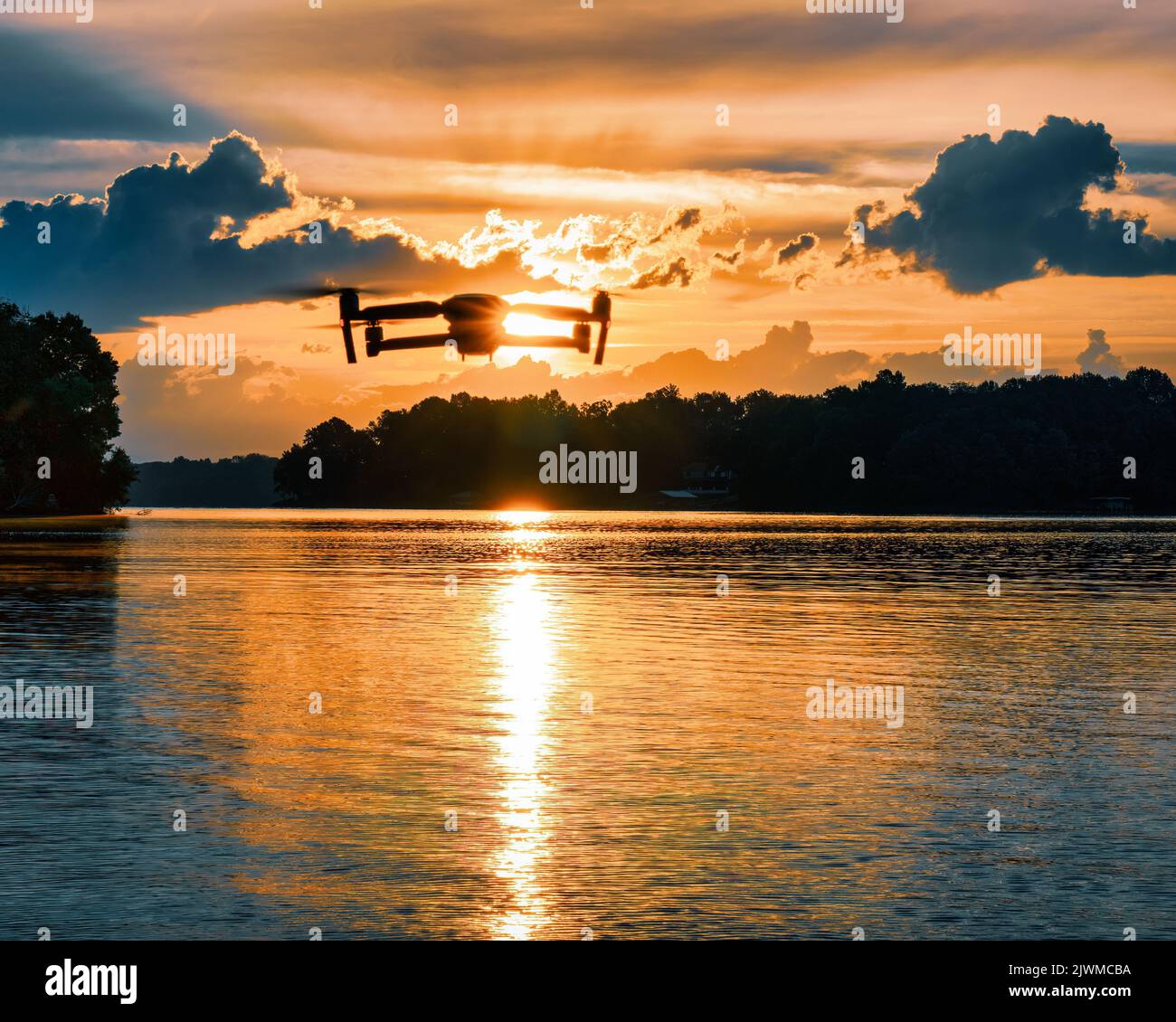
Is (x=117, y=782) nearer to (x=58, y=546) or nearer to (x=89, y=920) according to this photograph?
(x=89, y=920)

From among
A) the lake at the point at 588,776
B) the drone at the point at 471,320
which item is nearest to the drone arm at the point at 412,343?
the drone at the point at 471,320

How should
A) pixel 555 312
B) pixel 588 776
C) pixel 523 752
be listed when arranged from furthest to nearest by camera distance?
pixel 555 312
pixel 523 752
pixel 588 776

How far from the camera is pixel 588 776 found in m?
29.3

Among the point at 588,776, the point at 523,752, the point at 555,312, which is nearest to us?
the point at 588,776

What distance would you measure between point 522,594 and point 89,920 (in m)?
63.7

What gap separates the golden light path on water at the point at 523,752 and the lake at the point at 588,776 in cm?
11

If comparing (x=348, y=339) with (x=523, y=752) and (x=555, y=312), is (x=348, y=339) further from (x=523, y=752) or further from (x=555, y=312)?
(x=523, y=752)

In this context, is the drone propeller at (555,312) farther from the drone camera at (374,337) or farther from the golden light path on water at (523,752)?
the golden light path on water at (523,752)

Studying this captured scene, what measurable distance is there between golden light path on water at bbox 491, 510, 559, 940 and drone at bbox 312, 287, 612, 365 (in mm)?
9218

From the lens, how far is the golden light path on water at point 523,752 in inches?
819

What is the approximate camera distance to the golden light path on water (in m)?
20.8

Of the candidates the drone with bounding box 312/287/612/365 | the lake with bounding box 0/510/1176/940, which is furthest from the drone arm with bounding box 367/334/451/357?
the lake with bounding box 0/510/1176/940

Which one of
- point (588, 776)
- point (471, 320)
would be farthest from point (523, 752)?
point (471, 320)

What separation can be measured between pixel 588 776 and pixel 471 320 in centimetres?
1139
